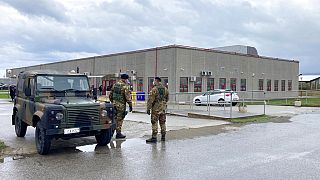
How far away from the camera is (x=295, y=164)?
699 centimetres

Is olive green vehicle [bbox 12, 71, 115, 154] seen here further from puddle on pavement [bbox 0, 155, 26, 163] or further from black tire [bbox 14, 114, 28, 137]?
puddle on pavement [bbox 0, 155, 26, 163]

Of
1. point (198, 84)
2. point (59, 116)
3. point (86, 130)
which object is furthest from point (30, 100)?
point (198, 84)

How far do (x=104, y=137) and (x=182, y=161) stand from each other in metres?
2.68

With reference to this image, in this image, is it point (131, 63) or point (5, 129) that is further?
point (131, 63)

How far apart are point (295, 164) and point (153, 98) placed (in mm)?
4299

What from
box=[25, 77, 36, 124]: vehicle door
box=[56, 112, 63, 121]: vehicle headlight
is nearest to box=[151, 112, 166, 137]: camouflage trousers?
box=[56, 112, 63, 121]: vehicle headlight

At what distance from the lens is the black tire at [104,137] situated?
29.7 feet

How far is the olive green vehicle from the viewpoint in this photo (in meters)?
7.89

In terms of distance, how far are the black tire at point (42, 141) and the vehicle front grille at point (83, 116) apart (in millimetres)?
579

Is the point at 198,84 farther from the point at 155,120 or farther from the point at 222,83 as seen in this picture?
the point at 155,120

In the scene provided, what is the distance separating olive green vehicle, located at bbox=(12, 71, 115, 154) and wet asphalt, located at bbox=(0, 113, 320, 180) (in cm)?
51

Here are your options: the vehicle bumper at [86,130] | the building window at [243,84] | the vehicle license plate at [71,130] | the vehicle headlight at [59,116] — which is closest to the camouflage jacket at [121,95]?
the vehicle bumper at [86,130]

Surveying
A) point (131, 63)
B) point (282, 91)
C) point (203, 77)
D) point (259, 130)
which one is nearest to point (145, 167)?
point (259, 130)

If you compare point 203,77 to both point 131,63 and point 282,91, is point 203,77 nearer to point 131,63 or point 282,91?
point 131,63
